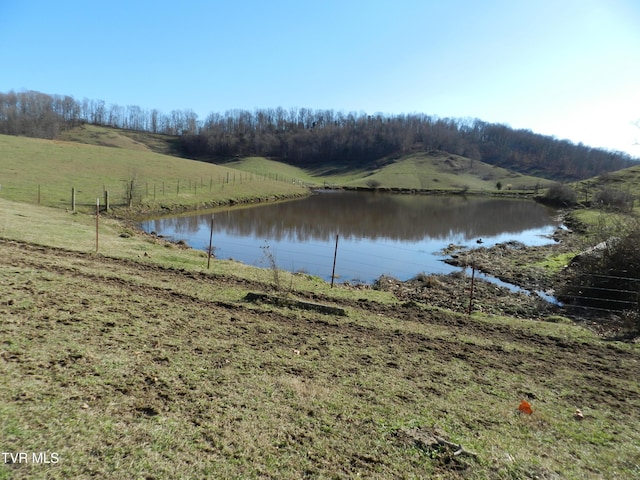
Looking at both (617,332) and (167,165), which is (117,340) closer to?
(617,332)

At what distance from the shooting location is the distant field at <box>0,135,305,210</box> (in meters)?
34.7

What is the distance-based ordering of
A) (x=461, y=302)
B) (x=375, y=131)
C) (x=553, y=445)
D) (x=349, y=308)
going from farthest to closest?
(x=375, y=131)
(x=461, y=302)
(x=349, y=308)
(x=553, y=445)

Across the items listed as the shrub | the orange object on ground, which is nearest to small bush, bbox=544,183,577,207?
the shrub

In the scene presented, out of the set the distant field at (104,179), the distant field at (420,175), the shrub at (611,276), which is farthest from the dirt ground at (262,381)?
the distant field at (420,175)

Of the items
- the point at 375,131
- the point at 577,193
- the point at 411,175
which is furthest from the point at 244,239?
the point at 375,131

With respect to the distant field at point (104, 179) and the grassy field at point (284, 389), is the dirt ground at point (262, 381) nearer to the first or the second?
the grassy field at point (284, 389)

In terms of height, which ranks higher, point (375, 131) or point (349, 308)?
point (375, 131)

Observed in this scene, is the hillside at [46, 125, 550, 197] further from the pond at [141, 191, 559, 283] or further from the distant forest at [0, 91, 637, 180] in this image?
the pond at [141, 191, 559, 283]

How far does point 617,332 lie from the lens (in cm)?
1066

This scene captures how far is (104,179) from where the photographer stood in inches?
1772

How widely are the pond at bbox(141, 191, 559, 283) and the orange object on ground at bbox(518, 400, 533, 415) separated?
12105 mm

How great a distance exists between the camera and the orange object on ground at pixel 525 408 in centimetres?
568

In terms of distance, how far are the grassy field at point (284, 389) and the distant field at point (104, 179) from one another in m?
27.9

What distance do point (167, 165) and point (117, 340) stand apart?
64211mm
